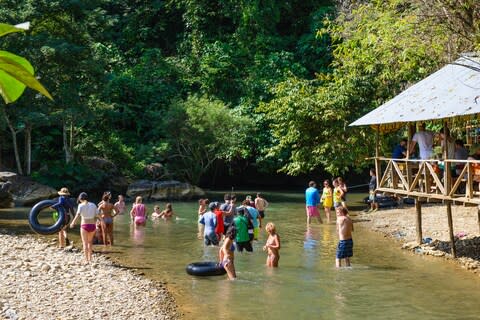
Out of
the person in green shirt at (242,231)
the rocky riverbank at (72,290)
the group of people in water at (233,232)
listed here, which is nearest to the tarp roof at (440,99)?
the group of people in water at (233,232)

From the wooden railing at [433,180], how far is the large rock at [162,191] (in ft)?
53.2

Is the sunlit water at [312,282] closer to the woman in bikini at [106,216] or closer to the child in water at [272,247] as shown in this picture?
the child in water at [272,247]

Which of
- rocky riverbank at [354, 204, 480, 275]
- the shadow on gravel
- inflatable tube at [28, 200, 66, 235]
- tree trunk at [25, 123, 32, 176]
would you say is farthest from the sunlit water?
tree trunk at [25, 123, 32, 176]

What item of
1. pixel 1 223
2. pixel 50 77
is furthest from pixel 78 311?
pixel 50 77

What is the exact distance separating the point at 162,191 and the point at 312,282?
19.4 metres

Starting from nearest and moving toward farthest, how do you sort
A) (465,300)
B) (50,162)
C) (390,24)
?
(465,300) → (390,24) → (50,162)

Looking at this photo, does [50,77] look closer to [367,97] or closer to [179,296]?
[367,97]

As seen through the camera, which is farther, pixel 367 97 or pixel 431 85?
pixel 367 97

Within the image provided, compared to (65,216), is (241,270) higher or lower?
lower

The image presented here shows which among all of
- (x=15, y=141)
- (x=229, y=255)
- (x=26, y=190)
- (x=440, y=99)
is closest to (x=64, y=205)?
(x=229, y=255)

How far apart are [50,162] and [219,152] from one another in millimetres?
9293

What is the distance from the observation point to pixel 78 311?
9.64m

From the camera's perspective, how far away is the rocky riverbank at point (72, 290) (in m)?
9.66

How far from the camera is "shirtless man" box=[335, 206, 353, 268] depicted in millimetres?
13203
